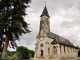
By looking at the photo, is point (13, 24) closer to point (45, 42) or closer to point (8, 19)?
point (8, 19)

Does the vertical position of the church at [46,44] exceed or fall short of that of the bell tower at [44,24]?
it falls short

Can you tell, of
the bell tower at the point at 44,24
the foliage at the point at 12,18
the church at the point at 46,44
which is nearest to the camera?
the foliage at the point at 12,18

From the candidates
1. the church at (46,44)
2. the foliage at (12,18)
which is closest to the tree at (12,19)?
the foliage at (12,18)

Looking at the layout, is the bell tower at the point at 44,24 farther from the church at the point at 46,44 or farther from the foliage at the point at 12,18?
the foliage at the point at 12,18

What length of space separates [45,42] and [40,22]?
8.74 m

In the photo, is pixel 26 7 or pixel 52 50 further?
pixel 52 50

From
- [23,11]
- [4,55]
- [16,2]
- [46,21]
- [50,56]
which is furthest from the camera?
[46,21]

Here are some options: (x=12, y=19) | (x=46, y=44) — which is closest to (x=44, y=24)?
(x=46, y=44)

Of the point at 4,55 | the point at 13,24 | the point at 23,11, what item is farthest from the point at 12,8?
the point at 4,55

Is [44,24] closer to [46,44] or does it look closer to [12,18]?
[46,44]

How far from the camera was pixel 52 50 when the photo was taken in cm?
2964

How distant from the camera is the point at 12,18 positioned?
1666 centimetres

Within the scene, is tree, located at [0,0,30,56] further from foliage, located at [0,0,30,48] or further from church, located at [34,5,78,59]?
church, located at [34,5,78,59]

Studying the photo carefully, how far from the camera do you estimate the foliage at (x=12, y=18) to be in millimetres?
15434
